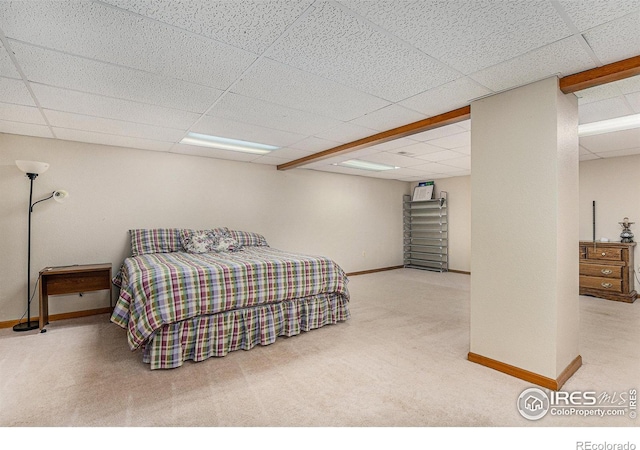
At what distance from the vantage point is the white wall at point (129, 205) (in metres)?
3.74

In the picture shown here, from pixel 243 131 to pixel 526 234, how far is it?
9.59ft

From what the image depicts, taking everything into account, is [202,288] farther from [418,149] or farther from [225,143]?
[418,149]

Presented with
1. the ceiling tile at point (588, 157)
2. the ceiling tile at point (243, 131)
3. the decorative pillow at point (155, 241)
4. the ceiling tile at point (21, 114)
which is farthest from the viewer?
the ceiling tile at point (588, 157)

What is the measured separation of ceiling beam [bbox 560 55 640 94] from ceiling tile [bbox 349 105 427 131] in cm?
113

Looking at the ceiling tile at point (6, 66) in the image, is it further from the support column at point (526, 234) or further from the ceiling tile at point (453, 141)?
the ceiling tile at point (453, 141)

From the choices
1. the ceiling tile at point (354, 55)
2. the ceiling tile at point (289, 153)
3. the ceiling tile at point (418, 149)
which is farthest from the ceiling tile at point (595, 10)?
the ceiling tile at point (289, 153)

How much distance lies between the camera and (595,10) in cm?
155

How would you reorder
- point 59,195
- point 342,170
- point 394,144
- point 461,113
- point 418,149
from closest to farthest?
1. point 461,113
2. point 59,195
3. point 394,144
4. point 418,149
5. point 342,170

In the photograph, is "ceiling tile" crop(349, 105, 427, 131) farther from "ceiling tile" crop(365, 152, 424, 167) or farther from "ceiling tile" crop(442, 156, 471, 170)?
"ceiling tile" crop(442, 156, 471, 170)

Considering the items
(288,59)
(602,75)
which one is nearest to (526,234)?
(602,75)

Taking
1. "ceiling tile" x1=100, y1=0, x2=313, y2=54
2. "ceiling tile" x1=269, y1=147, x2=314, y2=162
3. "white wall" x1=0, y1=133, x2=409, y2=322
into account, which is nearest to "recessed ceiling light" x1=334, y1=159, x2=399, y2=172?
"white wall" x1=0, y1=133, x2=409, y2=322

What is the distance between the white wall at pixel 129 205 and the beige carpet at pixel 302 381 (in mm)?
909

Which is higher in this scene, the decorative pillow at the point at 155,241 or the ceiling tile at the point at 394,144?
the ceiling tile at the point at 394,144
